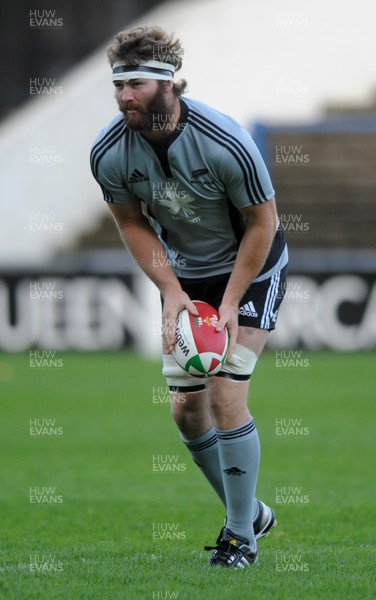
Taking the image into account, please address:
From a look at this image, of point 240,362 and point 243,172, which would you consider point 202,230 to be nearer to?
point 243,172

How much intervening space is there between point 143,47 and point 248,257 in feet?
3.11

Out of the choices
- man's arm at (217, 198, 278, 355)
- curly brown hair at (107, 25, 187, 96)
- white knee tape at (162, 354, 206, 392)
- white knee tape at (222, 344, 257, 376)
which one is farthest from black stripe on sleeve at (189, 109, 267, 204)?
white knee tape at (162, 354, 206, 392)

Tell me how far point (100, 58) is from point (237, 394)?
1862 centimetres

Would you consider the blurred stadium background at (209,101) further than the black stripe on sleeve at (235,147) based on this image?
Yes

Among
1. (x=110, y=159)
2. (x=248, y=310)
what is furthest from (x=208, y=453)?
(x=110, y=159)

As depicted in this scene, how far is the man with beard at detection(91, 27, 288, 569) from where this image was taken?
4863mm

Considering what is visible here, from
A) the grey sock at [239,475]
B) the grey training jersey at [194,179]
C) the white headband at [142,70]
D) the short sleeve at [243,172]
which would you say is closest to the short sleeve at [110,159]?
the grey training jersey at [194,179]

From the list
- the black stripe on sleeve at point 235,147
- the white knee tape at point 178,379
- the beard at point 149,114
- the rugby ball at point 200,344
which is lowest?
the white knee tape at point 178,379

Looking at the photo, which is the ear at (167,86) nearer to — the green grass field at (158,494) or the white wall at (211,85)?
the green grass field at (158,494)

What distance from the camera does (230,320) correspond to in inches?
198

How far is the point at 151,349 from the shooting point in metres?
16.6

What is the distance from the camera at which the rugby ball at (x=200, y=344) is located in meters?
4.92

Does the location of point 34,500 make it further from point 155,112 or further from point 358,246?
point 358,246

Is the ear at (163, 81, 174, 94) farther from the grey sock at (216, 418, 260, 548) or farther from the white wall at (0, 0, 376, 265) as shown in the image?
the white wall at (0, 0, 376, 265)
